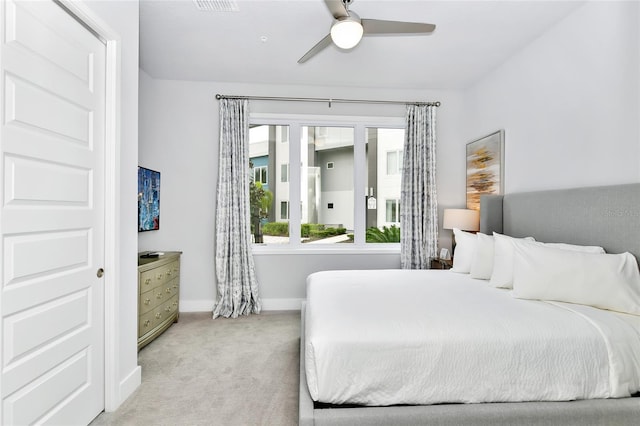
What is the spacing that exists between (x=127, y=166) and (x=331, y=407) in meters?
1.89

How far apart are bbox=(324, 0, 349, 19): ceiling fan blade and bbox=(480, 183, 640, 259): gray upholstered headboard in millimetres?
2016

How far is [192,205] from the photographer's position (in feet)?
12.3

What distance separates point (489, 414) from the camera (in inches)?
54.8

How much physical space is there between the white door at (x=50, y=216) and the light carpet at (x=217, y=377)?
334mm

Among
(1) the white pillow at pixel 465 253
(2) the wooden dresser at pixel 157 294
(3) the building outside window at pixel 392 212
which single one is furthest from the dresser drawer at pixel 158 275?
(1) the white pillow at pixel 465 253

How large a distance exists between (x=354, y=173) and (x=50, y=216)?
308 cm

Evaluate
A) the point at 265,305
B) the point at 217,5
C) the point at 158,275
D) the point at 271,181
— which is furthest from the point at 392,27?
the point at 265,305

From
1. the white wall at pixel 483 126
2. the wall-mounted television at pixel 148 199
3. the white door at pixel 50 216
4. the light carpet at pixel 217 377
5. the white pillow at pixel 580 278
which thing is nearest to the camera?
the white door at pixel 50 216

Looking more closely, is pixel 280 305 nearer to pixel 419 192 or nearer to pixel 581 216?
pixel 419 192

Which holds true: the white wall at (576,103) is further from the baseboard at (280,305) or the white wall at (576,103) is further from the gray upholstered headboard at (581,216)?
the baseboard at (280,305)

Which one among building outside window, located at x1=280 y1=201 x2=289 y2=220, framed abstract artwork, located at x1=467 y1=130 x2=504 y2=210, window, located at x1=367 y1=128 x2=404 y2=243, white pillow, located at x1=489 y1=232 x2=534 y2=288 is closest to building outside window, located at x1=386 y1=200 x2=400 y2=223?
window, located at x1=367 y1=128 x2=404 y2=243

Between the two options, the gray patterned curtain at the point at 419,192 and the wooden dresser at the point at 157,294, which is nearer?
the wooden dresser at the point at 157,294

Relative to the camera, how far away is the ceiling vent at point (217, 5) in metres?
2.28

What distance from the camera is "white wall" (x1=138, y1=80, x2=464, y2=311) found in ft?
12.1
